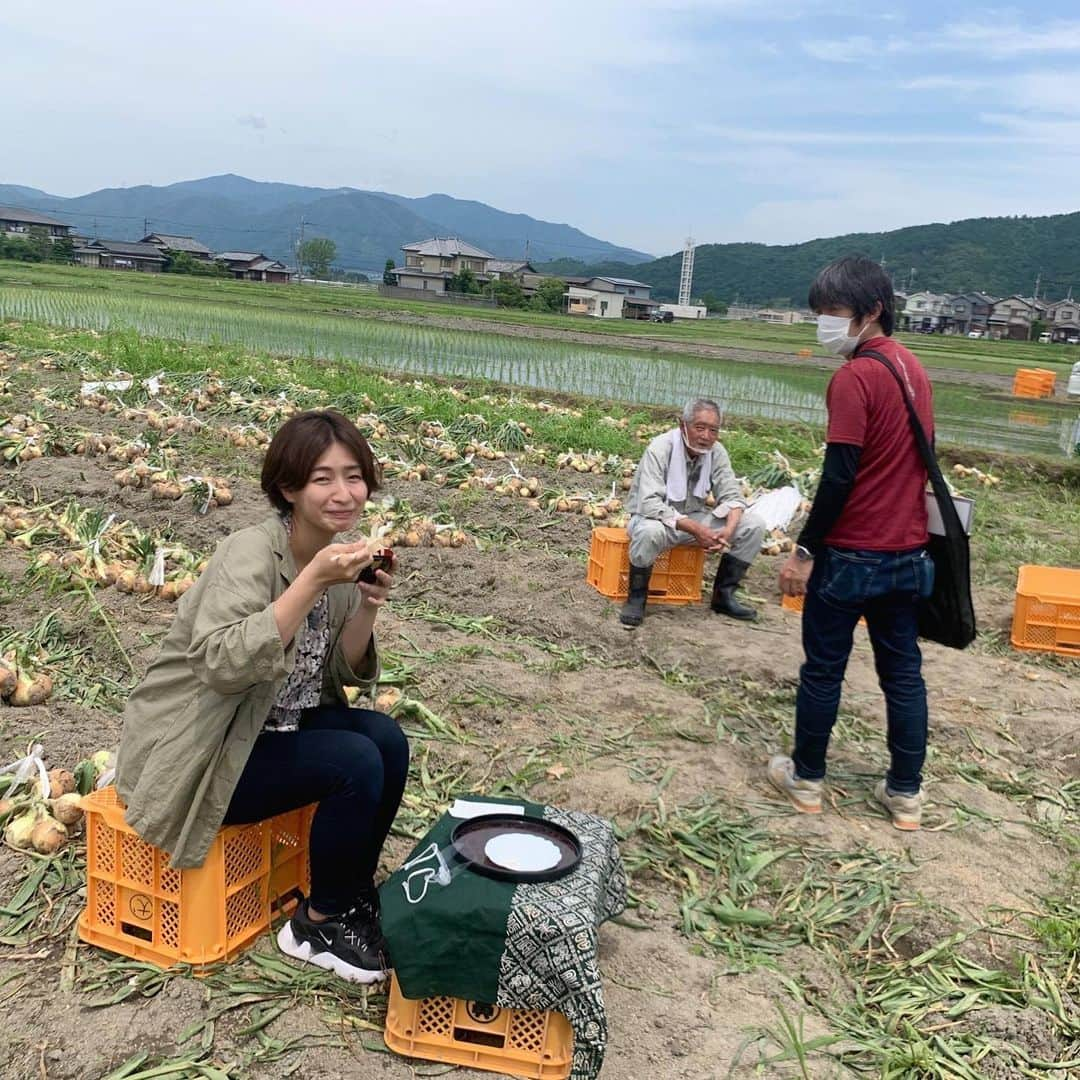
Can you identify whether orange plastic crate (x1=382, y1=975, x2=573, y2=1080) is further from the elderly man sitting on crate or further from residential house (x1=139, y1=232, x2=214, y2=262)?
residential house (x1=139, y1=232, x2=214, y2=262)

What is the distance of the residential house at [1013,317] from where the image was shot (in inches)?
2288

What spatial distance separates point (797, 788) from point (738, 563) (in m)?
2.18

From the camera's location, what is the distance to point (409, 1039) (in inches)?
85.0

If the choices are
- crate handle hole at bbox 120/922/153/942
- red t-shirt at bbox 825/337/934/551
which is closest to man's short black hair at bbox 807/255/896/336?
red t-shirt at bbox 825/337/934/551

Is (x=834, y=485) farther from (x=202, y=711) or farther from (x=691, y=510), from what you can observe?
(x=691, y=510)

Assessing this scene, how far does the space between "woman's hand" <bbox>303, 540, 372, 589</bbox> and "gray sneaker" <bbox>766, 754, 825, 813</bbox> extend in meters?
2.08

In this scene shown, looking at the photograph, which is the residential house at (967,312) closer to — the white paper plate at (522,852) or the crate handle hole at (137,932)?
the white paper plate at (522,852)

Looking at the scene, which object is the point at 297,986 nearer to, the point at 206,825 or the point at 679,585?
the point at 206,825

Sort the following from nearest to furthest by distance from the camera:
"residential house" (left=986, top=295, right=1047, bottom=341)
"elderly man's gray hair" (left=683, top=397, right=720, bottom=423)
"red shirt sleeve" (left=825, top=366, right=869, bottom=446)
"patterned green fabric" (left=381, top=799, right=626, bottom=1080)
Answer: "patterned green fabric" (left=381, top=799, right=626, bottom=1080), "red shirt sleeve" (left=825, top=366, right=869, bottom=446), "elderly man's gray hair" (left=683, top=397, right=720, bottom=423), "residential house" (left=986, top=295, right=1047, bottom=341)

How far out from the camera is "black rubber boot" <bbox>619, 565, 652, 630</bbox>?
526 centimetres

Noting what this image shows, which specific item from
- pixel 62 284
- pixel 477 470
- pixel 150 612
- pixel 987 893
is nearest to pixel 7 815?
pixel 150 612

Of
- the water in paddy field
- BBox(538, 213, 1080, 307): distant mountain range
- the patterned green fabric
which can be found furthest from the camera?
BBox(538, 213, 1080, 307): distant mountain range

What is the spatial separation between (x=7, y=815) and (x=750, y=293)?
9866 centimetres

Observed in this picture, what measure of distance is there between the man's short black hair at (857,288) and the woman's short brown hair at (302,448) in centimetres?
159
